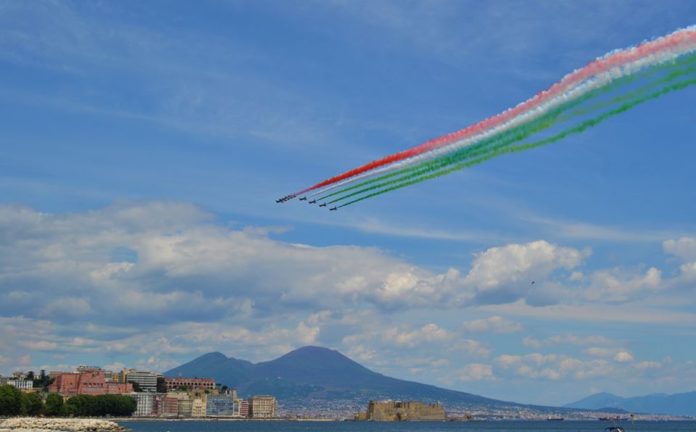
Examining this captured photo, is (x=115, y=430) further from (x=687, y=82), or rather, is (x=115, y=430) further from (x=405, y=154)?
Result: (x=687, y=82)

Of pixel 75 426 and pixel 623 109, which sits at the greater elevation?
pixel 623 109

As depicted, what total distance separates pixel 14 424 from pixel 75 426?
15.0 m

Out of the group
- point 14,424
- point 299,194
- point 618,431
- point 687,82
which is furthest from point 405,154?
point 14,424

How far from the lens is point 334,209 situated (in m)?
68.3

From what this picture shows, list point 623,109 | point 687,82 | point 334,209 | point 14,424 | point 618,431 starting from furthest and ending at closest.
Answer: point 14,424, point 618,431, point 334,209, point 623,109, point 687,82

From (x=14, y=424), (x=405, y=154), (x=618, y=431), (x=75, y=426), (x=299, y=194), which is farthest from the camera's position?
(x=75, y=426)

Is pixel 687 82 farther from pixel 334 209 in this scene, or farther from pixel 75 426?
pixel 75 426

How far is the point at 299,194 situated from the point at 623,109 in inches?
1254

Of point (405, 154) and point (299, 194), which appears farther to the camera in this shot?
point (299, 194)

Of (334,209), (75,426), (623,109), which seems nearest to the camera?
(623,109)

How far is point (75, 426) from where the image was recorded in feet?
610

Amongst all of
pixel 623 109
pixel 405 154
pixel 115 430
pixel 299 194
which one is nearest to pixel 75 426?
pixel 115 430

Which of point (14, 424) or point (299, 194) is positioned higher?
point (299, 194)

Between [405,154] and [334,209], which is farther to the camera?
[334,209]
